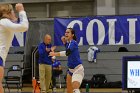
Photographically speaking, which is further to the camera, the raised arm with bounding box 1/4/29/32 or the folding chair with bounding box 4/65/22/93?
the folding chair with bounding box 4/65/22/93

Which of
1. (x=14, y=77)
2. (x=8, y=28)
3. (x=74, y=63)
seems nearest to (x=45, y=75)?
(x=14, y=77)

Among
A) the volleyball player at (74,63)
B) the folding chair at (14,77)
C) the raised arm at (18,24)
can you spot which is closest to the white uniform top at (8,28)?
the raised arm at (18,24)

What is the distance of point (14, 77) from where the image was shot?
14.3m

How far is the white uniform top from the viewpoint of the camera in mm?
5277

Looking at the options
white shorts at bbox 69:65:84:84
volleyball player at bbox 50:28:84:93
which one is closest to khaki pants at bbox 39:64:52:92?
volleyball player at bbox 50:28:84:93

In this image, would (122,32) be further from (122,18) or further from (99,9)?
(99,9)

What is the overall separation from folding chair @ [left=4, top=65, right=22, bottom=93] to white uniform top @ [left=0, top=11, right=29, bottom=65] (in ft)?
29.1

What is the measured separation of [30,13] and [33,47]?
117 inches

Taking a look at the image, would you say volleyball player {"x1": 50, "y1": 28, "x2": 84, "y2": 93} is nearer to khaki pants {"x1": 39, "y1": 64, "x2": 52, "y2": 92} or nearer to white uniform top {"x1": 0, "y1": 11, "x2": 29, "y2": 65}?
white uniform top {"x1": 0, "y1": 11, "x2": 29, "y2": 65}

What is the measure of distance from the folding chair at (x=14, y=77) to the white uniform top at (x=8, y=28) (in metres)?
8.87

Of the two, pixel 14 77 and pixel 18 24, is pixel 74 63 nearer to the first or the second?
pixel 18 24

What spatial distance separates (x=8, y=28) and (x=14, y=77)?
917 centimetres

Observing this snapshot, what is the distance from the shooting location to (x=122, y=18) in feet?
49.3

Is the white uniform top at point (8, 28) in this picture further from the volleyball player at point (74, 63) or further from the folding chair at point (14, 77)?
the folding chair at point (14, 77)
